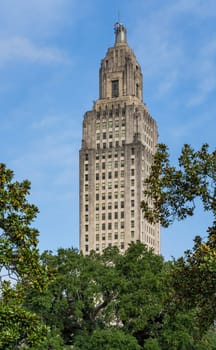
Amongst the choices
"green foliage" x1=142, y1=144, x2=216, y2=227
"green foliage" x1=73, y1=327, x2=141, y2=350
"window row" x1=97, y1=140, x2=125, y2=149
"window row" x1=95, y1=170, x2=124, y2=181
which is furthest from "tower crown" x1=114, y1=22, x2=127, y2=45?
"green foliage" x1=142, y1=144, x2=216, y2=227

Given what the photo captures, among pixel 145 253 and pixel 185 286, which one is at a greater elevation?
pixel 145 253

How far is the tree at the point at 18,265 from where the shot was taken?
21.3 m

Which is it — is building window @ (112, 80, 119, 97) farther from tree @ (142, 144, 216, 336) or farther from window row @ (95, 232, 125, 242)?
tree @ (142, 144, 216, 336)

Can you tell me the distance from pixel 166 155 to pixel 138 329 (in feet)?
66.5

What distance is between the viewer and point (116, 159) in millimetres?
137000

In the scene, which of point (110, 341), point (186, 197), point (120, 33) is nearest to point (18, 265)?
point (186, 197)

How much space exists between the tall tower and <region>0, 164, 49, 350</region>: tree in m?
107

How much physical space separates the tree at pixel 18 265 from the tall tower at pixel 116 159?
10663 cm

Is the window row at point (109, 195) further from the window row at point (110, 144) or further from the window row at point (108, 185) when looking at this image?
the window row at point (110, 144)

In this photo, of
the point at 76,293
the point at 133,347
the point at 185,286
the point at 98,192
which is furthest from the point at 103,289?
the point at 98,192

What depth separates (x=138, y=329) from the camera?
40969mm

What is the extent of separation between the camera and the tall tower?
132375 millimetres

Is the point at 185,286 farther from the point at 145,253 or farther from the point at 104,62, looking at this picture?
the point at 104,62

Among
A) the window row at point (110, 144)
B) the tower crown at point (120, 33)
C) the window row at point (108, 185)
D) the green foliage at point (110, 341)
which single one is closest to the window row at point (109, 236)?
the window row at point (108, 185)
